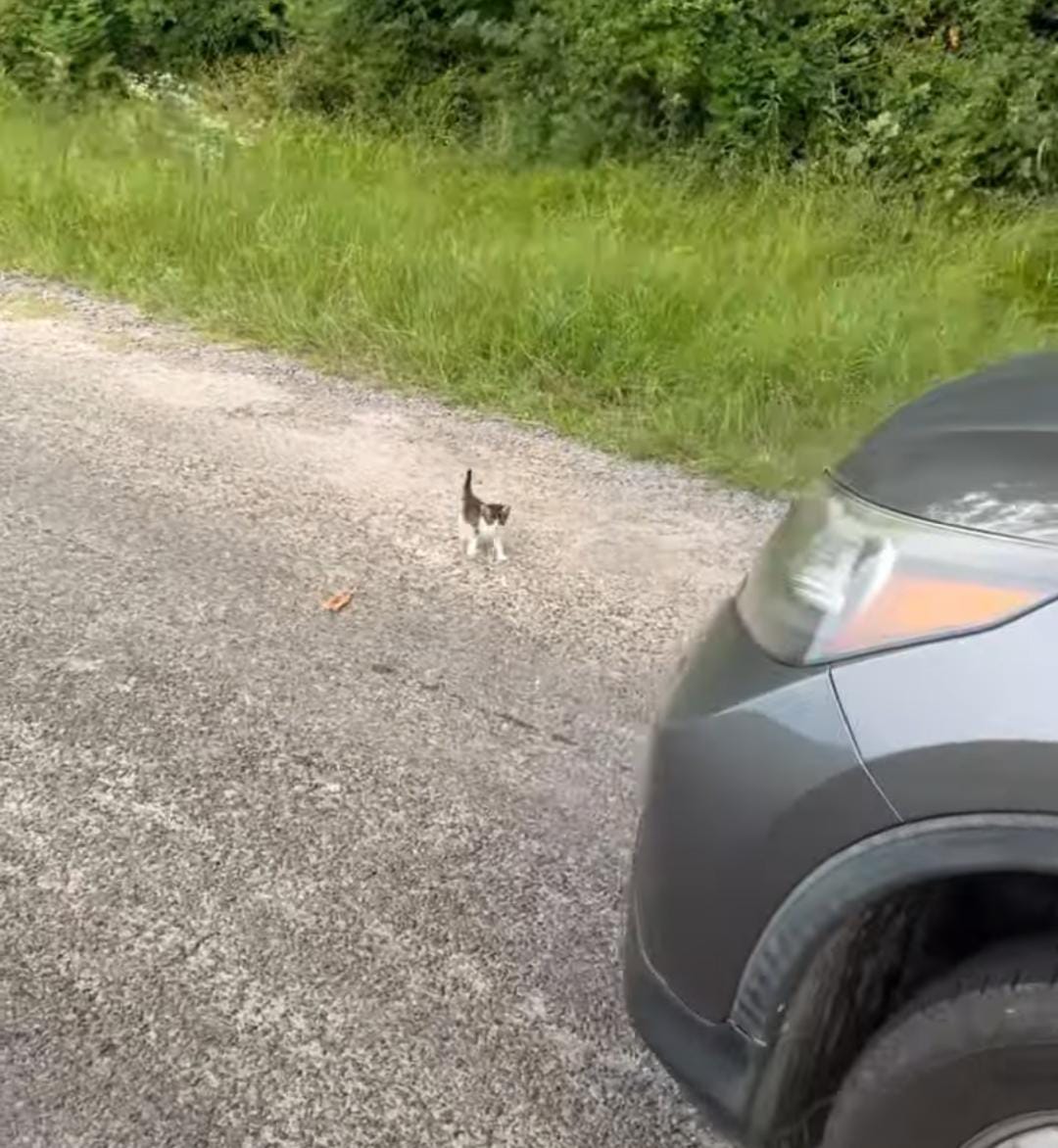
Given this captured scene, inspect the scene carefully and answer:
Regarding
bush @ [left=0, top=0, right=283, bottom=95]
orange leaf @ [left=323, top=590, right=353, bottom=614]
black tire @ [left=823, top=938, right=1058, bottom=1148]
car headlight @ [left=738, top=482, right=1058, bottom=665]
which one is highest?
car headlight @ [left=738, top=482, right=1058, bottom=665]

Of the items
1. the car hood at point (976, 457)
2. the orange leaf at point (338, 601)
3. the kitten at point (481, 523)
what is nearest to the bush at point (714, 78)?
the kitten at point (481, 523)

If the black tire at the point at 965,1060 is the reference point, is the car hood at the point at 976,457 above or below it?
above

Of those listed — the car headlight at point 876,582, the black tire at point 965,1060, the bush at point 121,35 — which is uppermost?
the car headlight at point 876,582

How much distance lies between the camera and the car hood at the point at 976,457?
6.97ft

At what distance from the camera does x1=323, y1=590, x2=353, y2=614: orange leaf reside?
4559 mm

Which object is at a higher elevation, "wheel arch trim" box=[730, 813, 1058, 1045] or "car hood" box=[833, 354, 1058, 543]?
"car hood" box=[833, 354, 1058, 543]

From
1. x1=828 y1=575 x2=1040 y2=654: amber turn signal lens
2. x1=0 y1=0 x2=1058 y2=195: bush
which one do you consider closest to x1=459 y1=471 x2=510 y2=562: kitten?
x1=828 y1=575 x2=1040 y2=654: amber turn signal lens

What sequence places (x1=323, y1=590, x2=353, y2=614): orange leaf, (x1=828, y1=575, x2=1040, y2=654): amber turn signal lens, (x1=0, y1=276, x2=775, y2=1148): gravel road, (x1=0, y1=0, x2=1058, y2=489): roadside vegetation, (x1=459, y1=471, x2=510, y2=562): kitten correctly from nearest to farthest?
(x1=828, y1=575, x2=1040, y2=654): amber turn signal lens < (x1=0, y1=276, x2=775, y2=1148): gravel road < (x1=323, y1=590, x2=353, y2=614): orange leaf < (x1=459, y1=471, x2=510, y2=562): kitten < (x1=0, y1=0, x2=1058, y2=489): roadside vegetation

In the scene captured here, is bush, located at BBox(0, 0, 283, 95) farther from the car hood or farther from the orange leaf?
the car hood

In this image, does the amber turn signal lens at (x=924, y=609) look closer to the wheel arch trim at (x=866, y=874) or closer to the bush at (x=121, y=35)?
the wheel arch trim at (x=866, y=874)

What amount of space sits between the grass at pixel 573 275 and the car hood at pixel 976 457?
279cm

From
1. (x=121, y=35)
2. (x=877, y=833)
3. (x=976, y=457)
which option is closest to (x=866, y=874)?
(x=877, y=833)

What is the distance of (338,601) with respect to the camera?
4.59 meters

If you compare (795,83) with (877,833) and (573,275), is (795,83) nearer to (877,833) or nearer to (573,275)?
(573,275)
